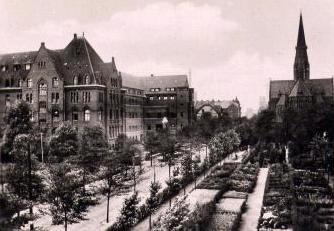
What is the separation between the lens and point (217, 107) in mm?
153000

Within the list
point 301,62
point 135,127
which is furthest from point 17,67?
point 301,62

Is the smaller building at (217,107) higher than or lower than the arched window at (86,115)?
higher

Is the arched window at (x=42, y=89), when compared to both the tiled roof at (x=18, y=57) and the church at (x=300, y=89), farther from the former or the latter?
the church at (x=300, y=89)

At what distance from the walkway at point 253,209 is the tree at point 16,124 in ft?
105

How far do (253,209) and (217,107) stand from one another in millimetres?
121752

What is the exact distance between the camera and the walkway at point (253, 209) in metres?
28.0

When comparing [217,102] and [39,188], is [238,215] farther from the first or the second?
[217,102]

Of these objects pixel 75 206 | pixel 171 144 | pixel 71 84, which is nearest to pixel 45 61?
pixel 71 84

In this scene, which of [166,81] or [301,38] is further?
[301,38]

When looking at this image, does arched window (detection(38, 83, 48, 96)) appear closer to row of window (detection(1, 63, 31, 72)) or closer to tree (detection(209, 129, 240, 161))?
row of window (detection(1, 63, 31, 72))

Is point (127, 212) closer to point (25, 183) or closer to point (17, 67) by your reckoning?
point (25, 183)

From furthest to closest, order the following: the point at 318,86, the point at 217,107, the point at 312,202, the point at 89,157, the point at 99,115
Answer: the point at 217,107 < the point at 318,86 < the point at 99,115 < the point at 89,157 < the point at 312,202

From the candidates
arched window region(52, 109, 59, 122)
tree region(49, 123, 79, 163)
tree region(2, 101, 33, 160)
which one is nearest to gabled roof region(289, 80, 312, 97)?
arched window region(52, 109, 59, 122)

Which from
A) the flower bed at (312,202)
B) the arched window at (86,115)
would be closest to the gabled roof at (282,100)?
the flower bed at (312,202)
